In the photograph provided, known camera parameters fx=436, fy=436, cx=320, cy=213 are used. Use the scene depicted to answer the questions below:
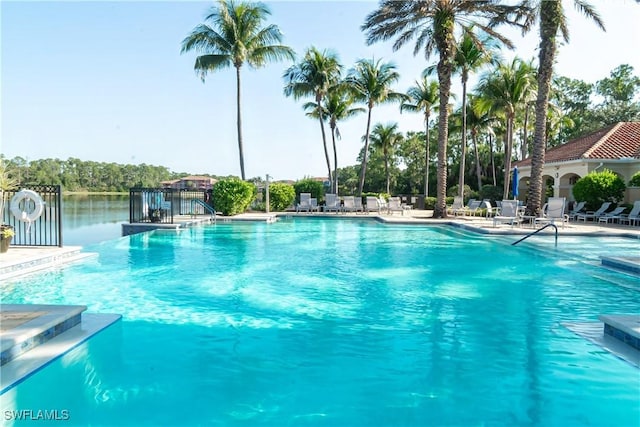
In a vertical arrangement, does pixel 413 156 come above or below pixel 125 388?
above

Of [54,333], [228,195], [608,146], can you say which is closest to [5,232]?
[54,333]

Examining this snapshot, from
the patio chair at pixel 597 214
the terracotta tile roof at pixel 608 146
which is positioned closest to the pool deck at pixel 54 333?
the patio chair at pixel 597 214

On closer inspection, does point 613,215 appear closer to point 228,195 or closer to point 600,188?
point 600,188

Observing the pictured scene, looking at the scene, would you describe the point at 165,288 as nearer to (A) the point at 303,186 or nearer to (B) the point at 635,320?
(B) the point at 635,320

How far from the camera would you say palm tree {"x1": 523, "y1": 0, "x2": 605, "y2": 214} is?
15.4 m

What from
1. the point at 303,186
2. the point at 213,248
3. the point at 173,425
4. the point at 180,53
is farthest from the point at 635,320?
the point at 180,53

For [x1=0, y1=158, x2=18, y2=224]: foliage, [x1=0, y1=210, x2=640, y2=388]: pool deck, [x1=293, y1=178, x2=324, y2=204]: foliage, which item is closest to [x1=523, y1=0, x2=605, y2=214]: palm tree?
[x1=0, y1=210, x2=640, y2=388]: pool deck

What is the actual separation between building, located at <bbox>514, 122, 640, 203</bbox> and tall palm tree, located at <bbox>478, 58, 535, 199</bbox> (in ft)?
9.18

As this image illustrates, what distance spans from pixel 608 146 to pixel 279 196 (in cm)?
1702

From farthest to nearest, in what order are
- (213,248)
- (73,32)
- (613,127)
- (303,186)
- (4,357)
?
(303,186), (613,127), (73,32), (213,248), (4,357)

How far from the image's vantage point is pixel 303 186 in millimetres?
27094

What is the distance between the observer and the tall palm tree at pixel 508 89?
26453 mm

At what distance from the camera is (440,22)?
58.3 ft

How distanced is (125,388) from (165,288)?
3.67 metres
